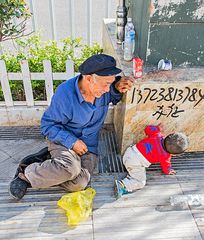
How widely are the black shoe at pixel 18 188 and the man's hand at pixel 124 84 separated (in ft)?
4.52

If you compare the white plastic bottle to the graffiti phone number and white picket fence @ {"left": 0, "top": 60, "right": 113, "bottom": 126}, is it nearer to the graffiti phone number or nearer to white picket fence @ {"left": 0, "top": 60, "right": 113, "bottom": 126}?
the graffiti phone number

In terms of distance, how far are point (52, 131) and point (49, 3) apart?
12.6 feet

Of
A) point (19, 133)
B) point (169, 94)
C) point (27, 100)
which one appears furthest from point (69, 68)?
point (169, 94)

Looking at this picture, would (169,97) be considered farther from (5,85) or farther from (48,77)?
(5,85)

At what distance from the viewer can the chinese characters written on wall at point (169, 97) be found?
282 cm

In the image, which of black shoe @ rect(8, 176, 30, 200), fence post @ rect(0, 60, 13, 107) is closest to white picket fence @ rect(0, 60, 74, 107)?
fence post @ rect(0, 60, 13, 107)

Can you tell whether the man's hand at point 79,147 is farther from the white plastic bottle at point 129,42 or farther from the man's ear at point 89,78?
the white plastic bottle at point 129,42

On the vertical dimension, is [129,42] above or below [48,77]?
above

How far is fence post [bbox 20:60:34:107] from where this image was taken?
3.50 meters

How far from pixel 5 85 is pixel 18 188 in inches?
61.1

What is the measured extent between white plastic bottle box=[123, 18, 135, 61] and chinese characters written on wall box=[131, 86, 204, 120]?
489 millimetres

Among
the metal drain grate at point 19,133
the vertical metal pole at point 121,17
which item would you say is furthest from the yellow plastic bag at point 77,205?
the vertical metal pole at point 121,17

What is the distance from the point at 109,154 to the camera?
344 cm

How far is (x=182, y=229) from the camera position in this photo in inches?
97.7
